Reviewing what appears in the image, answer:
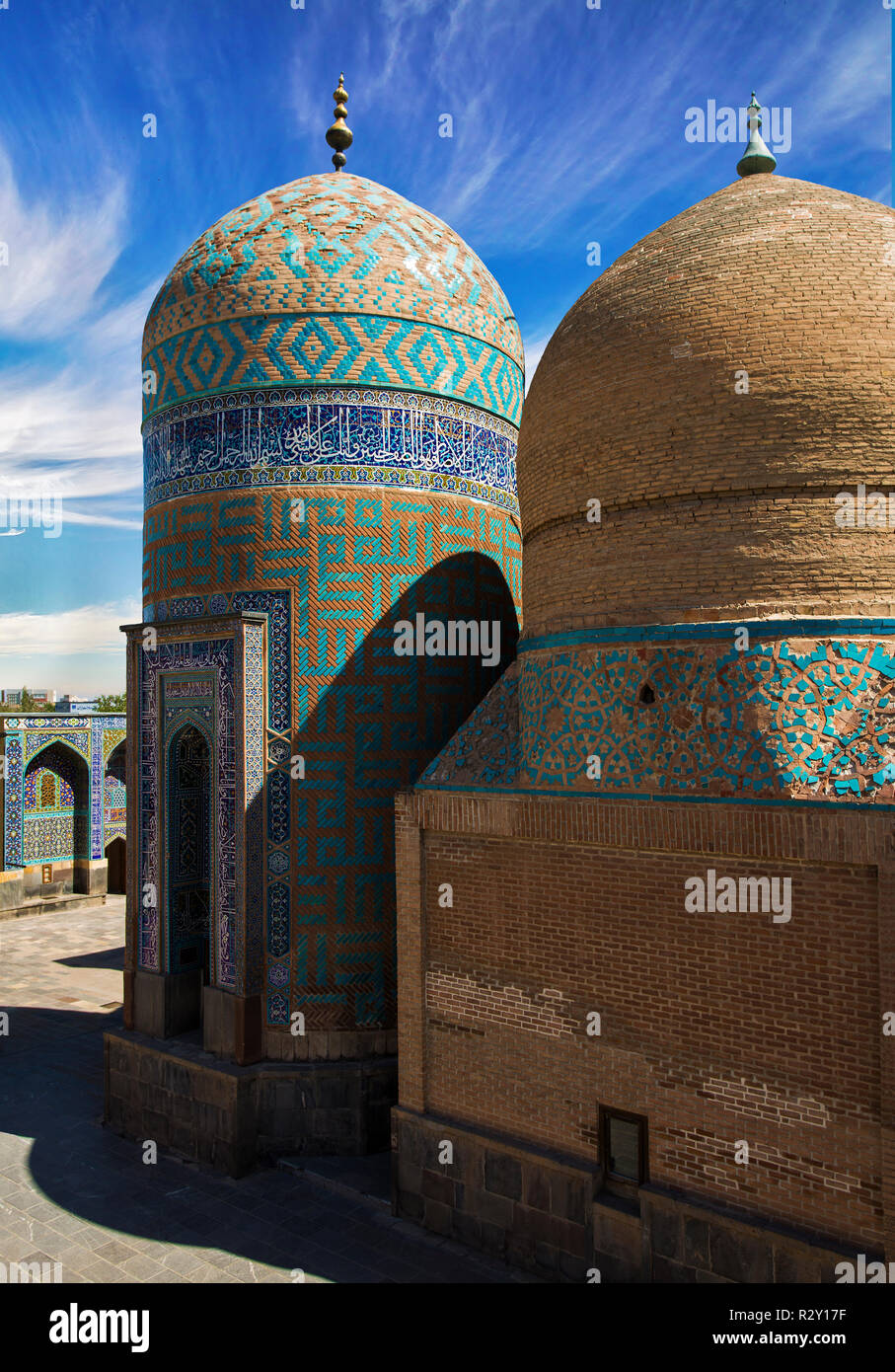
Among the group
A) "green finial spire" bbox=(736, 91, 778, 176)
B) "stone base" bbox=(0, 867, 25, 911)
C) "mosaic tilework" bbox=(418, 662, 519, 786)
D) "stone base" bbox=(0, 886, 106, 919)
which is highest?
"green finial spire" bbox=(736, 91, 778, 176)

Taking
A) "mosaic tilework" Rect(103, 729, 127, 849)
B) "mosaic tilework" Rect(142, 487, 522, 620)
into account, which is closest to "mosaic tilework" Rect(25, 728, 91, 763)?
"mosaic tilework" Rect(103, 729, 127, 849)

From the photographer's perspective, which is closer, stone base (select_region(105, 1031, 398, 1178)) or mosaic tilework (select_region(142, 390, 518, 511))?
stone base (select_region(105, 1031, 398, 1178))

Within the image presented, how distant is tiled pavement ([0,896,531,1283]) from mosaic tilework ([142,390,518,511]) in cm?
605

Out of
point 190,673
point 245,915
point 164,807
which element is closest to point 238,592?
point 190,673

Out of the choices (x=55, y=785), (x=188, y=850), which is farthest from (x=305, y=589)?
(x=55, y=785)

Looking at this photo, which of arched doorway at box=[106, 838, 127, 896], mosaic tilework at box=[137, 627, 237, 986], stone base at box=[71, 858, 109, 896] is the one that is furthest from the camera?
arched doorway at box=[106, 838, 127, 896]

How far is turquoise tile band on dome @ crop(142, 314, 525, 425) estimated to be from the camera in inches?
339

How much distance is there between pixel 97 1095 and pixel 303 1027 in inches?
127

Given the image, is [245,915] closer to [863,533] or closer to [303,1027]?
[303,1027]

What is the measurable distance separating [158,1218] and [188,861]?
125 inches

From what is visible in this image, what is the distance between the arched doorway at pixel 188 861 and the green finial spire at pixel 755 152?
667 cm

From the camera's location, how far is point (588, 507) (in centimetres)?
633

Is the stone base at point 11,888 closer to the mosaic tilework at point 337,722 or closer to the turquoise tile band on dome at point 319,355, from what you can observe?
the mosaic tilework at point 337,722

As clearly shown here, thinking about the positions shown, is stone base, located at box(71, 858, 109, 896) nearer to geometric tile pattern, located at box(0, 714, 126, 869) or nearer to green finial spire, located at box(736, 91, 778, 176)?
geometric tile pattern, located at box(0, 714, 126, 869)
